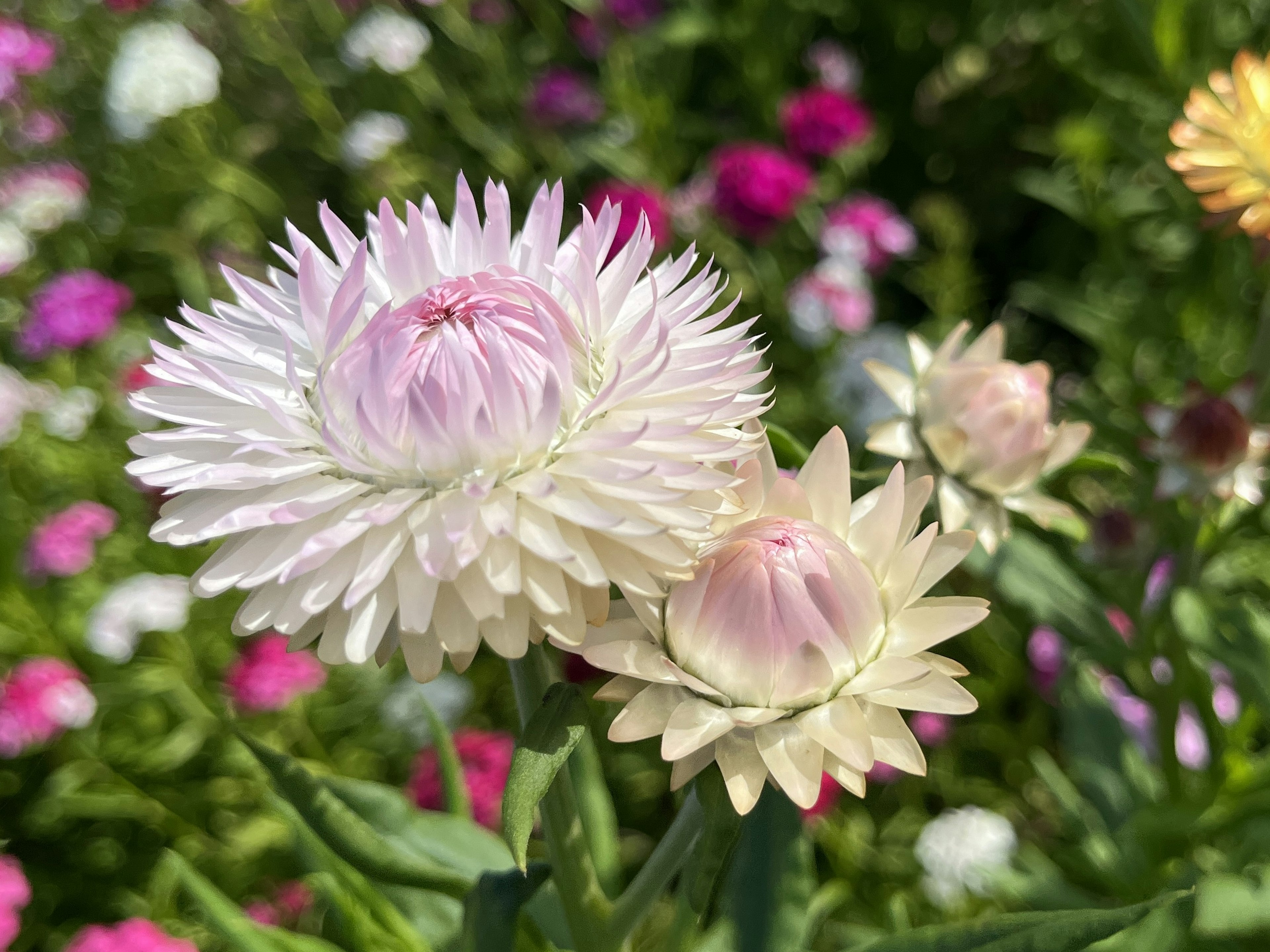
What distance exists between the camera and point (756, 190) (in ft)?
5.62

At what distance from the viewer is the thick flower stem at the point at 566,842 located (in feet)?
2.20

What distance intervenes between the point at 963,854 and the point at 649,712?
0.98 meters

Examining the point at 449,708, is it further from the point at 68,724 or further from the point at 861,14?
the point at 861,14

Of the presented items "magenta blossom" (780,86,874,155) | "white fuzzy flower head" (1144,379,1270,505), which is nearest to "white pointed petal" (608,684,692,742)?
"white fuzzy flower head" (1144,379,1270,505)

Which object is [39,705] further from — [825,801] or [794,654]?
[794,654]

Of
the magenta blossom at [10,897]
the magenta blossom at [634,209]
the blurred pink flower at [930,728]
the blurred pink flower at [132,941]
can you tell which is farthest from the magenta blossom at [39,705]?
the blurred pink flower at [930,728]

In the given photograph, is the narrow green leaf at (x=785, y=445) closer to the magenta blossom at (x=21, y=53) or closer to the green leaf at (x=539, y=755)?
the green leaf at (x=539, y=755)

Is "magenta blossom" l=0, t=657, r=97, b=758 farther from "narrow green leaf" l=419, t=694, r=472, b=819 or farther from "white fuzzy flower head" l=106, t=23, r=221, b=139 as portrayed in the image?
"white fuzzy flower head" l=106, t=23, r=221, b=139

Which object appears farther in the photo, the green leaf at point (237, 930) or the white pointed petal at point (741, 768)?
the green leaf at point (237, 930)

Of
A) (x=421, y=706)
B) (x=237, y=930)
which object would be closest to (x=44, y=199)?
(x=421, y=706)

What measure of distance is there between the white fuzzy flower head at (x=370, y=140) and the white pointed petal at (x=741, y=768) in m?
1.74

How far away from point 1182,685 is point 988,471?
0.55m

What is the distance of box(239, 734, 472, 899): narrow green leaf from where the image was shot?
2.40ft

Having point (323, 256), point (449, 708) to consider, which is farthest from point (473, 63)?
point (323, 256)
